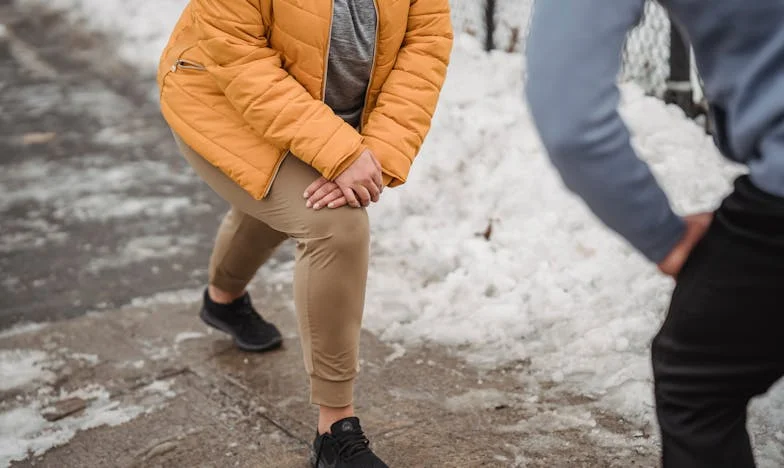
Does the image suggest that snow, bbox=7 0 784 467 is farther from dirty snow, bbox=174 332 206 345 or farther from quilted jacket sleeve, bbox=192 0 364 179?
quilted jacket sleeve, bbox=192 0 364 179

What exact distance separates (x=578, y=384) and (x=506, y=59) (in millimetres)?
3471

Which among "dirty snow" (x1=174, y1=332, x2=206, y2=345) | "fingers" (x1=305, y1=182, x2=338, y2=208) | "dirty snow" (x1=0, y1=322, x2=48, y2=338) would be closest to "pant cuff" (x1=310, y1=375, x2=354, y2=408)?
"fingers" (x1=305, y1=182, x2=338, y2=208)

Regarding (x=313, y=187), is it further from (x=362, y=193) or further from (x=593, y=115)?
(x=593, y=115)

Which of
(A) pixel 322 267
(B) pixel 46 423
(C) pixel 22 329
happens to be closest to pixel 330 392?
(A) pixel 322 267

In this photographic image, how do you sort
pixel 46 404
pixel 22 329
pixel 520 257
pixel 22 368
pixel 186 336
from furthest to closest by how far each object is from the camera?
pixel 520 257 < pixel 22 329 < pixel 186 336 < pixel 22 368 < pixel 46 404

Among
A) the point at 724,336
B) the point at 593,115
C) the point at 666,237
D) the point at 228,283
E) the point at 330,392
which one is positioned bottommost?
the point at 228,283

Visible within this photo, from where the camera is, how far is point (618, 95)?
5.61 feet

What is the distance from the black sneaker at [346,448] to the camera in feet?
9.90

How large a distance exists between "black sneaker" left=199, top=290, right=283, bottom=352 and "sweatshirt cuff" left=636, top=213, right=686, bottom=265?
248cm

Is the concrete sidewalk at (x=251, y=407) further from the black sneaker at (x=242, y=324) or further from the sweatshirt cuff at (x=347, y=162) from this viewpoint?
the sweatshirt cuff at (x=347, y=162)

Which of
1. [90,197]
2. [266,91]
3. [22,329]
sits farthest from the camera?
[90,197]

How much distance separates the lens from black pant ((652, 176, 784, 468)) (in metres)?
1.64

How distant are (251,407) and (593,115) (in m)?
2.29

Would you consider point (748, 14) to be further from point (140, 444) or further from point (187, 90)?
point (140, 444)
